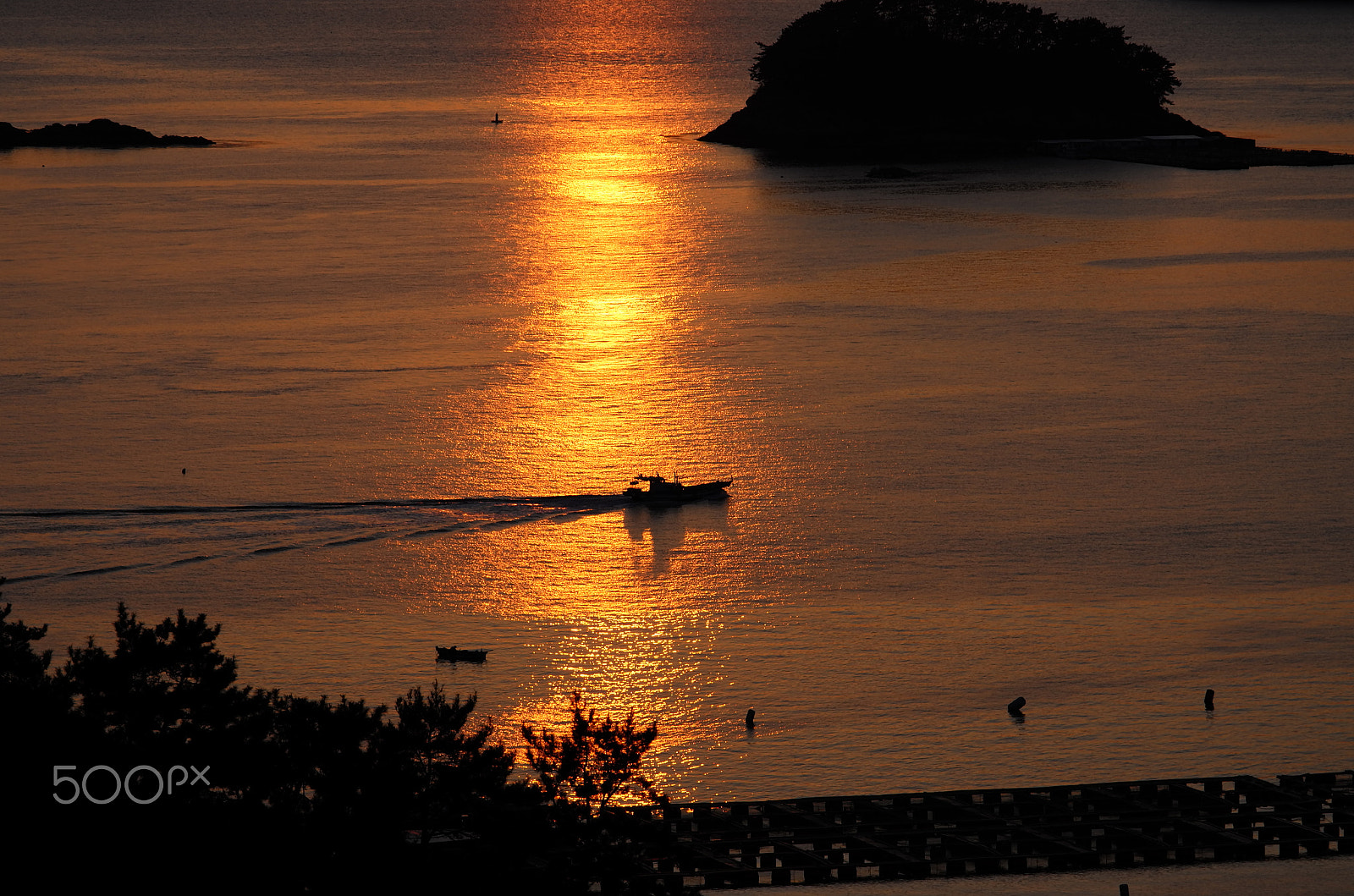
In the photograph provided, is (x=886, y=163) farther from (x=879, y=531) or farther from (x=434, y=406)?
(x=879, y=531)

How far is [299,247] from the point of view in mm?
88125

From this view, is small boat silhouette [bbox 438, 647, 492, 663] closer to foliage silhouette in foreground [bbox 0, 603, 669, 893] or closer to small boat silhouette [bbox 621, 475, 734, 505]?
small boat silhouette [bbox 621, 475, 734, 505]

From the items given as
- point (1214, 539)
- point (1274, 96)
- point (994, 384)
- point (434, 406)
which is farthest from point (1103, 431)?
point (1274, 96)

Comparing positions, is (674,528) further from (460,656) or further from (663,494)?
(460,656)

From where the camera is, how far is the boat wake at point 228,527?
43.3m

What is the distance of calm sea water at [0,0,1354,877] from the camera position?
36.4m

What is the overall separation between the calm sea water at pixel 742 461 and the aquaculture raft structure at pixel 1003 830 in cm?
219

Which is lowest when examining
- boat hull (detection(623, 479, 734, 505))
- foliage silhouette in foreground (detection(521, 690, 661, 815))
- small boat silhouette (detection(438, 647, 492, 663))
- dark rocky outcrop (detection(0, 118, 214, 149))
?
foliage silhouette in foreground (detection(521, 690, 661, 815))

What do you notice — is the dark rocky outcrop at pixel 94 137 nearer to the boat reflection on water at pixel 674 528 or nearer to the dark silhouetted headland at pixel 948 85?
the dark silhouetted headland at pixel 948 85

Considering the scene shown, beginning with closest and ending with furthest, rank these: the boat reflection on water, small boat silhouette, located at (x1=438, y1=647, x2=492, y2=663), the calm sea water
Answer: the calm sea water < small boat silhouette, located at (x1=438, y1=647, x2=492, y2=663) < the boat reflection on water

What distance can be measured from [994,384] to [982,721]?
27197mm

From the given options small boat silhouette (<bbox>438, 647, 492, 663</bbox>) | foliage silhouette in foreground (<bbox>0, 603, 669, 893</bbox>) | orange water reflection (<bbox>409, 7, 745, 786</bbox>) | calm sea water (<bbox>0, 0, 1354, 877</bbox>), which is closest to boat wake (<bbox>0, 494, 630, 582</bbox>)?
calm sea water (<bbox>0, 0, 1354, 877</bbox>)

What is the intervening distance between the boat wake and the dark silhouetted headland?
87033mm

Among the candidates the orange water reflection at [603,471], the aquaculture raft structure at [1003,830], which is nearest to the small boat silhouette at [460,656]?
the orange water reflection at [603,471]
